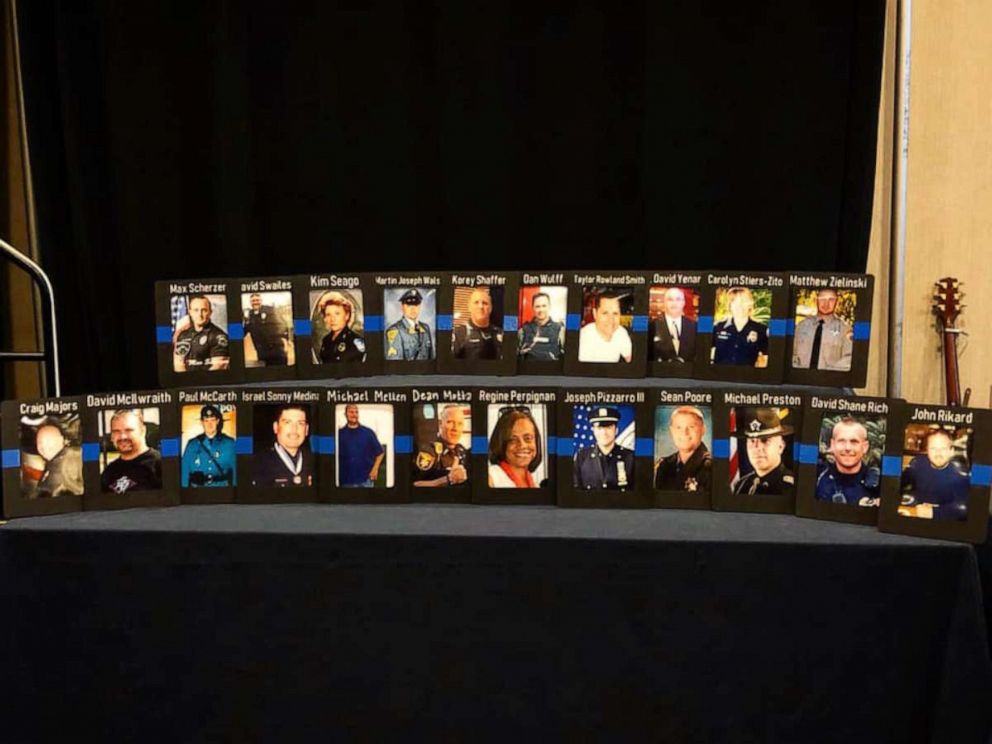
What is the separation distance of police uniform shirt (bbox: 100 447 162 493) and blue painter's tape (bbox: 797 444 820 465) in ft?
3.63

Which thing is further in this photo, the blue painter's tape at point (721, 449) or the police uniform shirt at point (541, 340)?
the police uniform shirt at point (541, 340)

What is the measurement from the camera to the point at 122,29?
109 inches

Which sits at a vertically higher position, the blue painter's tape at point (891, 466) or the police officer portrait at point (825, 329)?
the police officer portrait at point (825, 329)

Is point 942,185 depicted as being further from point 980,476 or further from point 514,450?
point 514,450

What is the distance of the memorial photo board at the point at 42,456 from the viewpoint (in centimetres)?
159

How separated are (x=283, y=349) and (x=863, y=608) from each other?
3.71 ft

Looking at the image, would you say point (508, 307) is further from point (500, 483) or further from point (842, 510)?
point (842, 510)

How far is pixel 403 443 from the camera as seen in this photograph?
166 centimetres

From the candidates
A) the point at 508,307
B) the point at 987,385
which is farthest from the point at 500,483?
the point at 987,385

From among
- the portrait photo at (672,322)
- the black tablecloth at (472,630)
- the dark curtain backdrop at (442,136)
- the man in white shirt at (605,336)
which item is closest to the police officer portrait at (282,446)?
the black tablecloth at (472,630)

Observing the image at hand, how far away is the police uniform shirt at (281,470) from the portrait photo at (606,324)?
552 millimetres

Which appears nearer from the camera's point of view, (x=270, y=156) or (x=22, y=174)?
(x=270, y=156)

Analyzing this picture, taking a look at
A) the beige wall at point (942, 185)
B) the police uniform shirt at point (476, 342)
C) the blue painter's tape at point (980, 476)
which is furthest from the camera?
the beige wall at point (942, 185)

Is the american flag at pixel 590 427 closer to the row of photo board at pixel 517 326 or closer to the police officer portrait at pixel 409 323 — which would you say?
the row of photo board at pixel 517 326
